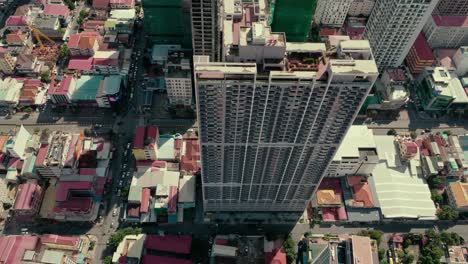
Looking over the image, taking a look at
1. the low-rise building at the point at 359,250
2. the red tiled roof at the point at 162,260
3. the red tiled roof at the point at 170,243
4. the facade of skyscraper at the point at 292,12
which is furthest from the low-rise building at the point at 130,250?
the facade of skyscraper at the point at 292,12

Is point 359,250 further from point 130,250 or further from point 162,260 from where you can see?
point 130,250

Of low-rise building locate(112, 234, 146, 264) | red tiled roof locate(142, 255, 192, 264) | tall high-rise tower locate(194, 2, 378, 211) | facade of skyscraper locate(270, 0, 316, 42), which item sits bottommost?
red tiled roof locate(142, 255, 192, 264)

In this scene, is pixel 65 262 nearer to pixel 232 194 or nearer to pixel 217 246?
pixel 217 246

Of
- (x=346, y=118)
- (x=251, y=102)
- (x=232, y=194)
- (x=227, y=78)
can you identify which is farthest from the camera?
(x=232, y=194)

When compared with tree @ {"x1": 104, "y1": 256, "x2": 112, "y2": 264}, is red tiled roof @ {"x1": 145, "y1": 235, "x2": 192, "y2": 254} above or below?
above

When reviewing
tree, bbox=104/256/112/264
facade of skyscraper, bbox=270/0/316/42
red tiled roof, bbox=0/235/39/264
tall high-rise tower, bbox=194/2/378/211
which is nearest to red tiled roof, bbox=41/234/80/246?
red tiled roof, bbox=0/235/39/264

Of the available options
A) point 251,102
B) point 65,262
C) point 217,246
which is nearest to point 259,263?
point 217,246

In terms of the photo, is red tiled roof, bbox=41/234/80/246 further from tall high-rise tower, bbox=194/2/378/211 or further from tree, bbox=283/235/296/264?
tree, bbox=283/235/296/264

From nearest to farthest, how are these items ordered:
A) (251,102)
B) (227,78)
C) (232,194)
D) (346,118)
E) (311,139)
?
(227,78), (251,102), (346,118), (311,139), (232,194)
